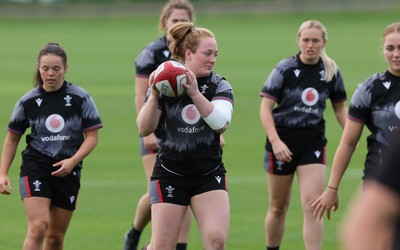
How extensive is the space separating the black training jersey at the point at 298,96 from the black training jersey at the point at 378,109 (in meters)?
1.81

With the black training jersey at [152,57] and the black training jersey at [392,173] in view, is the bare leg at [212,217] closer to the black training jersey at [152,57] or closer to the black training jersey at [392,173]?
the black training jersey at [152,57]

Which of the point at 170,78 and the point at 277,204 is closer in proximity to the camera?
the point at 170,78

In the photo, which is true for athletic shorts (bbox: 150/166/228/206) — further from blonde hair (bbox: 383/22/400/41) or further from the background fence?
the background fence

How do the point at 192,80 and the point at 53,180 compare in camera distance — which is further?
the point at 53,180

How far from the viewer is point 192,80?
7.12 m

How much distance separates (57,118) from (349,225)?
193 inches

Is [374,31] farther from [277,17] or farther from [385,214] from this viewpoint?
[385,214]

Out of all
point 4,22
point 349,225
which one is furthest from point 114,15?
point 349,225

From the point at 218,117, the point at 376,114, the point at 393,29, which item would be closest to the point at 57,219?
the point at 218,117

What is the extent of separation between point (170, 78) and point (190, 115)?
44cm

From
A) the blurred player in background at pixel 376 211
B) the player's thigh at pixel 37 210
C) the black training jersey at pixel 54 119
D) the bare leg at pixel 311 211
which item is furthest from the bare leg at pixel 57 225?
the blurred player in background at pixel 376 211

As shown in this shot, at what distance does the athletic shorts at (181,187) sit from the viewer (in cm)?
739

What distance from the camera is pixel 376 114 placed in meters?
7.44

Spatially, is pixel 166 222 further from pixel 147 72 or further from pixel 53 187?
pixel 147 72
